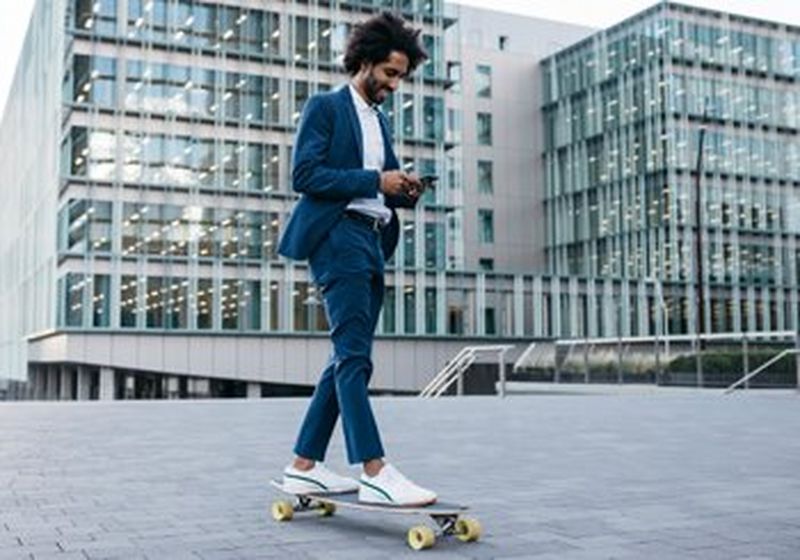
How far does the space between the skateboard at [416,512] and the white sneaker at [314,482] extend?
3cm

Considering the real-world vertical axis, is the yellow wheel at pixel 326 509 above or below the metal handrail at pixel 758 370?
above

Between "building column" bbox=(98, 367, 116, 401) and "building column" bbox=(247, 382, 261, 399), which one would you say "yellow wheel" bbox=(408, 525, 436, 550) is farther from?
"building column" bbox=(247, 382, 261, 399)

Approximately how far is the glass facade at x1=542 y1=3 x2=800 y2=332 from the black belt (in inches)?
1887

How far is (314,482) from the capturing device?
4.41 m

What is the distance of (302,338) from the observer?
41.1 meters

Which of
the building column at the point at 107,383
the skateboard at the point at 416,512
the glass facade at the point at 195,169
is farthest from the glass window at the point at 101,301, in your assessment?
the skateboard at the point at 416,512

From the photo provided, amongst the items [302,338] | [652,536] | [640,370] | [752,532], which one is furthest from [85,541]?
[302,338]

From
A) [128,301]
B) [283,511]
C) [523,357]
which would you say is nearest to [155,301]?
[128,301]

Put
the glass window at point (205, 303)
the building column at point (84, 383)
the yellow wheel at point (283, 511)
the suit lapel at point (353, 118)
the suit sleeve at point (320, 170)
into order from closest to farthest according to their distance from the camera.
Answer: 1. the suit sleeve at point (320, 170)
2. the yellow wheel at point (283, 511)
3. the suit lapel at point (353, 118)
4. the glass window at point (205, 303)
5. the building column at point (84, 383)

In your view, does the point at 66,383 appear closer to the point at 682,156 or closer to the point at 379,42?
the point at 682,156

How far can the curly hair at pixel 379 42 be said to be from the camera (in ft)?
14.5

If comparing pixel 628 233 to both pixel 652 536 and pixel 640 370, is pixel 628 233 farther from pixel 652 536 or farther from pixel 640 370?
pixel 652 536

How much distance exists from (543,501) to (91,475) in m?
2.94

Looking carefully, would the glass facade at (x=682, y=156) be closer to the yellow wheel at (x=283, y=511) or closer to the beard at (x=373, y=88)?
the beard at (x=373, y=88)
